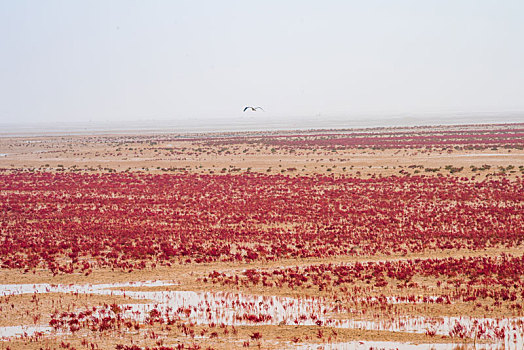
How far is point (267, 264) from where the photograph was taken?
22.4 m

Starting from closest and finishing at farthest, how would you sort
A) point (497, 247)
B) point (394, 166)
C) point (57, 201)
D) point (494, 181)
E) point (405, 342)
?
point (405, 342) < point (497, 247) < point (57, 201) < point (494, 181) < point (394, 166)

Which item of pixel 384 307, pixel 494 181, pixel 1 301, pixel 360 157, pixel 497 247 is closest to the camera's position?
pixel 384 307

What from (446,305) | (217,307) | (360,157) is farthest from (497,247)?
(360,157)

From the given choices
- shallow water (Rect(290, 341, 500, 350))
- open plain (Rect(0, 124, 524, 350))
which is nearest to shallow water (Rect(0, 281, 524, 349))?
open plain (Rect(0, 124, 524, 350))

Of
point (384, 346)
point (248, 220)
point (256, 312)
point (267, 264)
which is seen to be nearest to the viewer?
point (384, 346)

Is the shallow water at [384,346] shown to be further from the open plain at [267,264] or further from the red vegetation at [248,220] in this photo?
the red vegetation at [248,220]

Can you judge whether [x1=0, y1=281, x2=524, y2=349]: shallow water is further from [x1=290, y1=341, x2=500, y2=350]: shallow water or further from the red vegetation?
the red vegetation

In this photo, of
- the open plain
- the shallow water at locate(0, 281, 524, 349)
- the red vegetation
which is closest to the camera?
the shallow water at locate(0, 281, 524, 349)

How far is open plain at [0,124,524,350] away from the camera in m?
14.6

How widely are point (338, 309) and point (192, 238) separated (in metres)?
12.4

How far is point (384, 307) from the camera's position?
16.2 meters

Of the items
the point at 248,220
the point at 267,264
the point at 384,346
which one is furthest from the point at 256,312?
the point at 248,220

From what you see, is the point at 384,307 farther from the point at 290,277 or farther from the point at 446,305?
the point at 290,277

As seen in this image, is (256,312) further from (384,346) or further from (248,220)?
(248,220)
